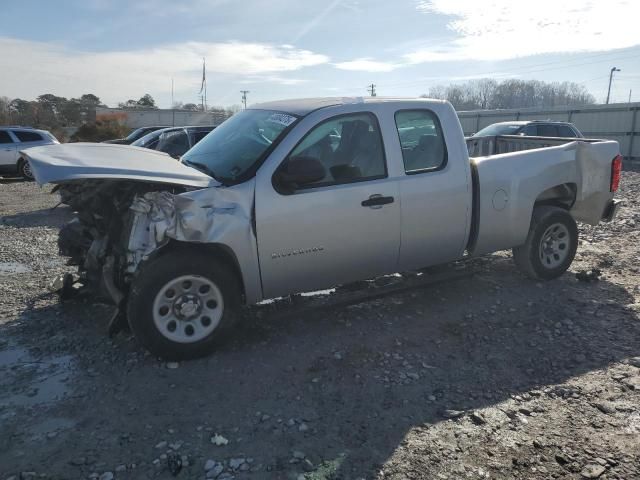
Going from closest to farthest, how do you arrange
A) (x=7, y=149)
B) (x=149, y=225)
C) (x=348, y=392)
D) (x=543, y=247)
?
(x=348, y=392) < (x=149, y=225) < (x=543, y=247) < (x=7, y=149)

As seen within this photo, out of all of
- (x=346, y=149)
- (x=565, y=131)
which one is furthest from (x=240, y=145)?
(x=565, y=131)

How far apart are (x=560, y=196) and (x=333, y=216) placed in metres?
3.16

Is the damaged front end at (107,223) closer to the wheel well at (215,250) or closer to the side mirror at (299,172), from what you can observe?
the wheel well at (215,250)

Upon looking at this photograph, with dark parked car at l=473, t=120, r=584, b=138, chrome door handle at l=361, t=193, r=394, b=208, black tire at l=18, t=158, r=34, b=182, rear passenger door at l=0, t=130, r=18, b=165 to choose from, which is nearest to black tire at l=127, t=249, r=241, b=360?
chrome door handle at l=361, t=193, r=394, b=208

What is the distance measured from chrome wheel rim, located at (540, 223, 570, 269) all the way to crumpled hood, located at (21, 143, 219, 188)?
3.90 metres

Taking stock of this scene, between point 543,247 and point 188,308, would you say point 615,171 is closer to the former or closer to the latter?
point 543,247

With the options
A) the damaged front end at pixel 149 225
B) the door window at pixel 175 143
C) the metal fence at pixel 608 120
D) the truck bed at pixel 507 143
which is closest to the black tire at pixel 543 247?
the truck bed at pixel 507 143

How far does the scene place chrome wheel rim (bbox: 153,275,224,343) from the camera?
399 cm

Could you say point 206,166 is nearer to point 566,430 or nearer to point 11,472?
point 11,472

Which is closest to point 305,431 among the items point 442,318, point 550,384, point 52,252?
point 550,384

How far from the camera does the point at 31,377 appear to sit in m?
3.88

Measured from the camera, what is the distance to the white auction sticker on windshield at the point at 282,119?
4.50 meters

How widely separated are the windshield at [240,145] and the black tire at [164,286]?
29.5 inches

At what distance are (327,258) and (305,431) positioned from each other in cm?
166
